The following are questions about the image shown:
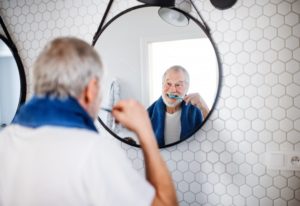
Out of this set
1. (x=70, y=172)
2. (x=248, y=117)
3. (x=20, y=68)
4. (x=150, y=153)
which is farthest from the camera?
(x=20, y=68)

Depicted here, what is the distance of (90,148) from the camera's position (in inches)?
26.0

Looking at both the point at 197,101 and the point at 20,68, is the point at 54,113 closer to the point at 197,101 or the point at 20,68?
the point at 197,101

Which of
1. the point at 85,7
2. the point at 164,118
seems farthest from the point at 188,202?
the point at 85,7

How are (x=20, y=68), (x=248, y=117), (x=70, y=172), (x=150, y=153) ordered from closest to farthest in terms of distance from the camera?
(x=70, y=172)
(x=150, y=153)
(x=248, y=117)
(x=20, y=68)

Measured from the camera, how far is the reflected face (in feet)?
3.81

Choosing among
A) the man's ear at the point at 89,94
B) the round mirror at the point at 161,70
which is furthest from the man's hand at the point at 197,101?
the man's ear at the point at 89,94

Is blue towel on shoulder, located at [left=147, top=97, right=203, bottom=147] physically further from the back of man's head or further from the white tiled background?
the back of man's head

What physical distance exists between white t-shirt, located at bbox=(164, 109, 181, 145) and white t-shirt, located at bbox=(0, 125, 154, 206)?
49 centimetres

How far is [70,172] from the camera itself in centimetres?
65

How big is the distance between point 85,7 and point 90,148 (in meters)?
0.88

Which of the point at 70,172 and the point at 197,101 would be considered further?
the point at 197,101

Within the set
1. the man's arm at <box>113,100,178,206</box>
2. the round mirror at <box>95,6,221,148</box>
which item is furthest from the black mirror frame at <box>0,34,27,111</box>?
the man's arm at <box>113,100,178,206</box>

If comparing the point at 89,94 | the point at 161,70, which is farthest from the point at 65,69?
the point at 161,70

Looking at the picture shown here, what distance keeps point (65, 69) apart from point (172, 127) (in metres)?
0.61
